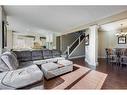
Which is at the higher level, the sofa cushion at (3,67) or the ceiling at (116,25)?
the ceiling at (116,25)

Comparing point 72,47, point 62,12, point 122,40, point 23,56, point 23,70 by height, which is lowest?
point 23,70

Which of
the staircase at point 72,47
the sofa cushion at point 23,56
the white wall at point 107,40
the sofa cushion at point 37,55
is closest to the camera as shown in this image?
the sofa cushion at point 23,56

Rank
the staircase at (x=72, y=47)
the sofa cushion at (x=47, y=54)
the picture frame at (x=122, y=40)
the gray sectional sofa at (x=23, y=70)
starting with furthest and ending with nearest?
the staircase at (x=72, y=47), the picture frame at (x=122, y=40), the sofa cushion at (x=47, y=54), the gray sectional sofa at (x=23, y=70)

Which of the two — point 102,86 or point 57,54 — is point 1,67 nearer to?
point 102,86

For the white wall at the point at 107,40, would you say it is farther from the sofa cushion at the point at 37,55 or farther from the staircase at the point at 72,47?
the sofa cushion at the point at 37,55

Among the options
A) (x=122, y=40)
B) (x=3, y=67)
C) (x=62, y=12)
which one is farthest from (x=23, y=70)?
(x=122, y=40)

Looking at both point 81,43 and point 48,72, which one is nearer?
point 48,72

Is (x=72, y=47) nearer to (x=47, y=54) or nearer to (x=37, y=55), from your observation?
(x=47, y=54)

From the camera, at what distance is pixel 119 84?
3.02 meters

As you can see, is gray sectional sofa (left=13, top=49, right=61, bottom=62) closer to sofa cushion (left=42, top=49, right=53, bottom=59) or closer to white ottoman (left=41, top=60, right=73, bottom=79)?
sofa cushion (left=42, top=49, right=53, bottom=59)

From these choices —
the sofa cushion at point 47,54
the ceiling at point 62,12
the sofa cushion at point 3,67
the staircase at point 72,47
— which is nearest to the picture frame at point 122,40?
the staircase at point 72,47

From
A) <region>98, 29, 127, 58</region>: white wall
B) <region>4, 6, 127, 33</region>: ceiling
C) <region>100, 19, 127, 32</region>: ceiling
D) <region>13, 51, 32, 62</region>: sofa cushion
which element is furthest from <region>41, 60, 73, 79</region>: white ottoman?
<region>98, 29, 127, 58</region>: white wall
